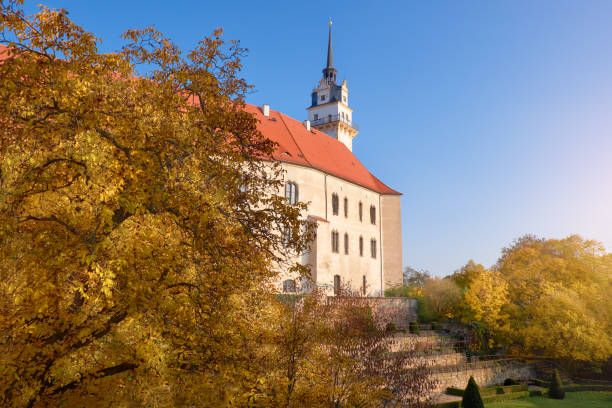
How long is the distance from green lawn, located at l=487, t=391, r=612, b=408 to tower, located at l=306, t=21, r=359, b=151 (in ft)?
124

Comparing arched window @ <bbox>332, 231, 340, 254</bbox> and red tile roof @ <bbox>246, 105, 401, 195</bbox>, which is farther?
arched window @ <bbox>332, 231, 340, 254</bbox>

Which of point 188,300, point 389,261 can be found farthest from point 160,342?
point 389,261

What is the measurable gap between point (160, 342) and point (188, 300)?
0.92m

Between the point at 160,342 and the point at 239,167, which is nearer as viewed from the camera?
the point at 160,342

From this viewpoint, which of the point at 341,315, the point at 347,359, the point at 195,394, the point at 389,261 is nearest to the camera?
the point at 195,394

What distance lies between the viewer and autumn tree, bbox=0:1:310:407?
7613 millimetres

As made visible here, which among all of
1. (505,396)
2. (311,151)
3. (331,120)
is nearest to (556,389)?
(505,396)

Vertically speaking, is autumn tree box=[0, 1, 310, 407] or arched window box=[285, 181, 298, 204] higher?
arched window box=[285, 181, 298, 204]

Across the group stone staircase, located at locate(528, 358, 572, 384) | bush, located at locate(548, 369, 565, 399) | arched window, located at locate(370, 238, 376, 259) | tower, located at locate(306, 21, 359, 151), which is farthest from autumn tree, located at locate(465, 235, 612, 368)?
tower, located at locate(306, 21, 359, 151)

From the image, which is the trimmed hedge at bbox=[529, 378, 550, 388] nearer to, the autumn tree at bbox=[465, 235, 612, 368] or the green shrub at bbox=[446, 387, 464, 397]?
the autumn tree at bbox=[465, 235, 612, 368]

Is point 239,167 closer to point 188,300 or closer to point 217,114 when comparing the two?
point 217,114

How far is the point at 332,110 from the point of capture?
2462 inches

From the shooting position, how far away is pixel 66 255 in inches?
299

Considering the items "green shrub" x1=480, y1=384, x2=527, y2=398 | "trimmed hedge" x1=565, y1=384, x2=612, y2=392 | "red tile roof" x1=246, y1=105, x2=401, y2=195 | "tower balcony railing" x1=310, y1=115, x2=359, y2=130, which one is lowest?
"trimmed hedge" x1=565, y1=384, x2=612, y2=392
